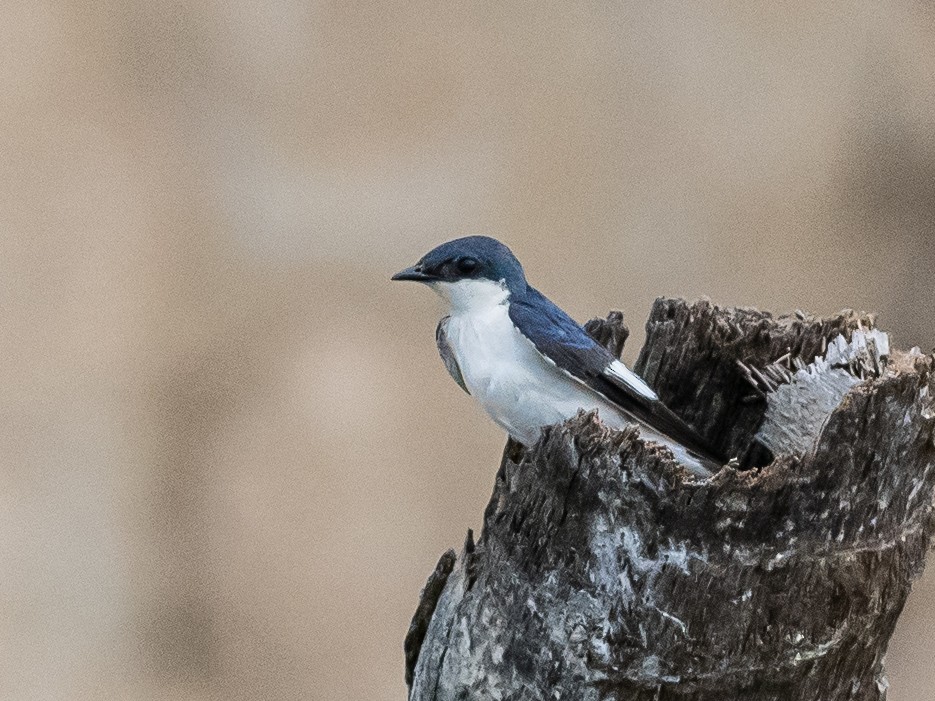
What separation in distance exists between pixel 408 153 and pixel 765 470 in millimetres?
1546

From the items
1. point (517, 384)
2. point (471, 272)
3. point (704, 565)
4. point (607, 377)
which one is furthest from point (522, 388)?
point (704, 565)

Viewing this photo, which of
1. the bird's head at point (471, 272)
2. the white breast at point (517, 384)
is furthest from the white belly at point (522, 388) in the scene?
the bird's head at point (471, 272)

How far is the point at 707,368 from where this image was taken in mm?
1675

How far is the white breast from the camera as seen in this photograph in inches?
60.4

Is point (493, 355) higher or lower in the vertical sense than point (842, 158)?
lower

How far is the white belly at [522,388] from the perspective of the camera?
1.53 metres

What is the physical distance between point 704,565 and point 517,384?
0.50 m

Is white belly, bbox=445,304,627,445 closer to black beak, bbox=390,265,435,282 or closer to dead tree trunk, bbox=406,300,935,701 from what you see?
black beak, bbox=390,265,435,282

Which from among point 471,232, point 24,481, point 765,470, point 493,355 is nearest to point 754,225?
point 471,232

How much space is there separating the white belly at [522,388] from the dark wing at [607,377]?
26 mm

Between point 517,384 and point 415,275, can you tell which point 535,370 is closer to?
point 517,384

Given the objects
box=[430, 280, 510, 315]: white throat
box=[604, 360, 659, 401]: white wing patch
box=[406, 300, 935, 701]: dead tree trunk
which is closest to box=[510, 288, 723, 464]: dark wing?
box=[604, 360, 659, 401]: white wing patch

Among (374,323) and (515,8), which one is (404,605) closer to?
(374,323)

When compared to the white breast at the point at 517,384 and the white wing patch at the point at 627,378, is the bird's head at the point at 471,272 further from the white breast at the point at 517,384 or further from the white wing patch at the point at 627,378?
the white wing patch at the point at 627,378
